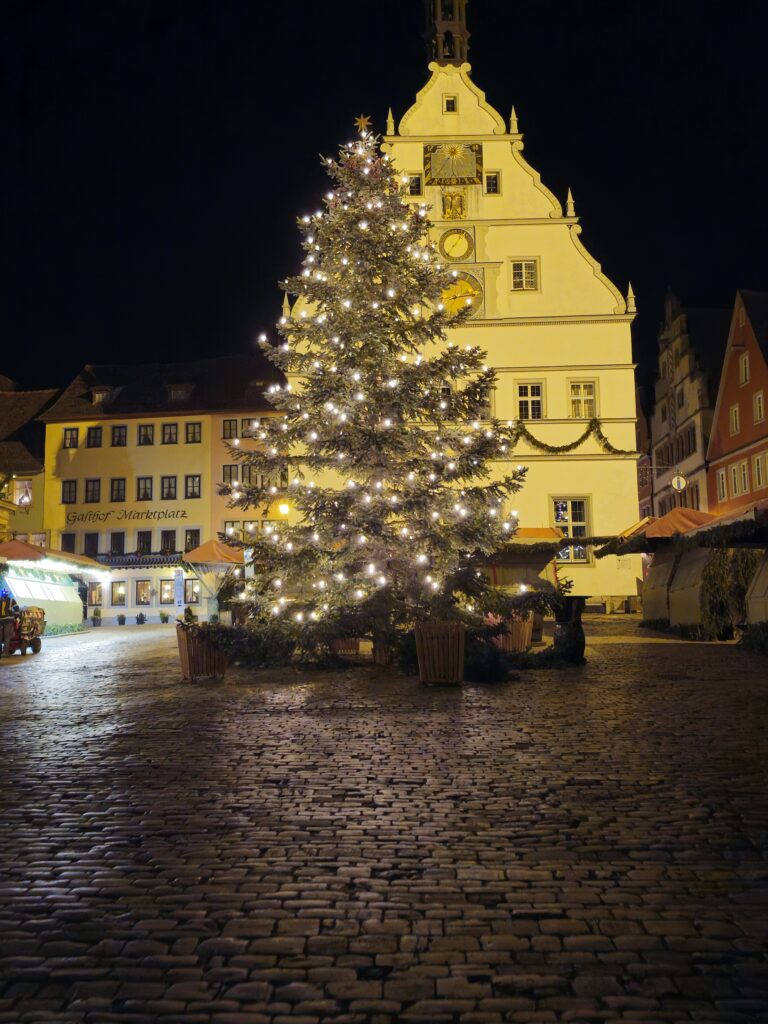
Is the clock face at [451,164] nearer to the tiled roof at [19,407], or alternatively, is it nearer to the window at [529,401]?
the window at [529,401]

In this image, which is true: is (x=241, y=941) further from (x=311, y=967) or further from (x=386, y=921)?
(x=386, y=921)

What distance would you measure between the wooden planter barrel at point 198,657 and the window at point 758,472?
112 ft

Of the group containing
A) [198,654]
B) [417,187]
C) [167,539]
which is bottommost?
[198,654]

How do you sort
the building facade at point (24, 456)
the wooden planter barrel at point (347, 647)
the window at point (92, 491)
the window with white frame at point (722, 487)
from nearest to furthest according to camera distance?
the wooden planter barrel at point (347, 647), the window with white frame at point (722, 487), the building facade at point (24, 456), the window at point (92, 491)

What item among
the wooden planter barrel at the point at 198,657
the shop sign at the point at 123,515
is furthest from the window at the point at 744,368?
the wooden planter barrel at the point at 198,657

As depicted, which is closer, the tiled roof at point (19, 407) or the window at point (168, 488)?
the window at point (168, 488)

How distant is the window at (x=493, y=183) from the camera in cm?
3769

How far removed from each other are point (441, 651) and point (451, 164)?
29958 mm

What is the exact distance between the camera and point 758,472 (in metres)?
42.0

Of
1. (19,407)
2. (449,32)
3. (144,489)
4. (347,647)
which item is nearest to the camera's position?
(347,647)

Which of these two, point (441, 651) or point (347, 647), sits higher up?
point (441, 651)

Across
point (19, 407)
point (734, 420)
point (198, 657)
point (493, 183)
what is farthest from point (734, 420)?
point (19, 407)

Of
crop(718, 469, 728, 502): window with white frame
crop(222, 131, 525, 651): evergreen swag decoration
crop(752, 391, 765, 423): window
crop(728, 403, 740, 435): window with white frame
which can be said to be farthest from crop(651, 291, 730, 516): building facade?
crop(222, 131, 525, 651): evergreen swag decoration

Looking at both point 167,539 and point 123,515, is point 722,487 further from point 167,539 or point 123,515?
point 123,515
